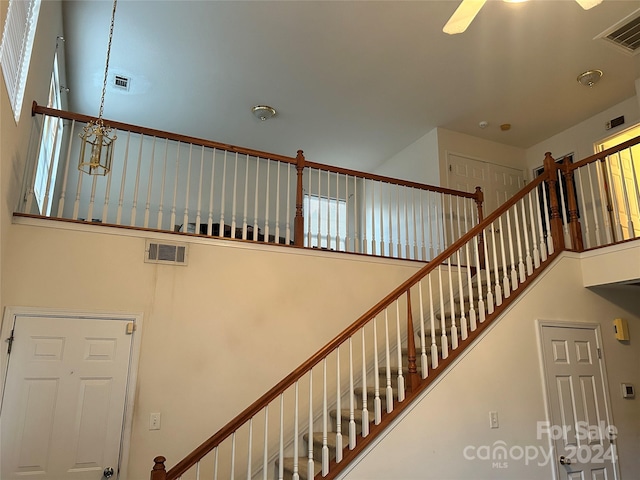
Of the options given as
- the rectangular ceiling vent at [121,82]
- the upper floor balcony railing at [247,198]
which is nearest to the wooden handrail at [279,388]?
the upper floor balcony railing at [247,198]

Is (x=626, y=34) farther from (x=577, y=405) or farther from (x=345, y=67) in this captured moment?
(x=577, y=405)

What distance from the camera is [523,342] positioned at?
3818 millimetres

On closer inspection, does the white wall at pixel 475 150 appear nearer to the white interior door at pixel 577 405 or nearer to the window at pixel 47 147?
the white interior door at pixel 577 405

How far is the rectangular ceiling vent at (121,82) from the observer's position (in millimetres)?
5152

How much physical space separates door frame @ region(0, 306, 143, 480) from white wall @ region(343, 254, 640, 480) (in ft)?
5.36

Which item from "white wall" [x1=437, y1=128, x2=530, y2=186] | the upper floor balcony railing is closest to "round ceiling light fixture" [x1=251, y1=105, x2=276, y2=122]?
the upper floor balcony railing

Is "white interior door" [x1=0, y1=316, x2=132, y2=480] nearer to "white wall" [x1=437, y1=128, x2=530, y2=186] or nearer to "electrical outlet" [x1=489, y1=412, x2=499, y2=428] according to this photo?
"electrical outlet" [x1=489, y1=412, x2=499, y2=428]

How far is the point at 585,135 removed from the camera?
19.5ft

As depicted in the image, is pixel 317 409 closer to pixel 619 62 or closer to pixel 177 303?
pixel 177 303

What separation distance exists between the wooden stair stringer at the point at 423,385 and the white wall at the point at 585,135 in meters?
2.64

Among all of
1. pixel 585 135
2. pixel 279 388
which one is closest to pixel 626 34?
pixel 585 135

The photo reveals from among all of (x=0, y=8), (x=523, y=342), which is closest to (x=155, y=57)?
(x=0, y=8)

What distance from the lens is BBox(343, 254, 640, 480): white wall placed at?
316 cm

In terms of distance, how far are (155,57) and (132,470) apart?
13.0ft
